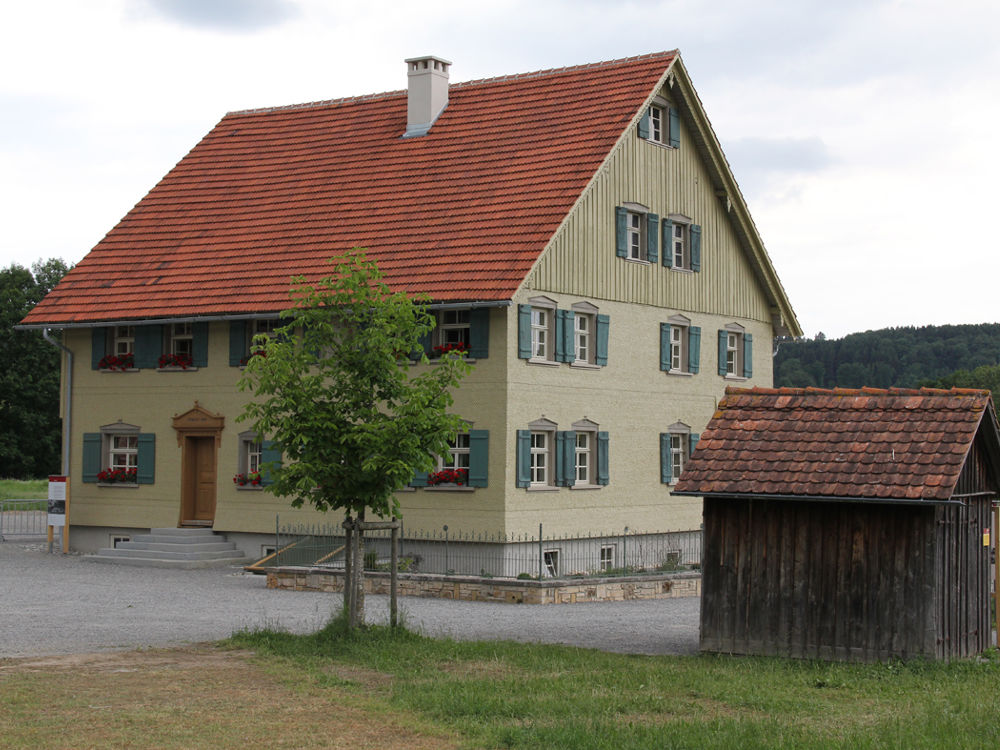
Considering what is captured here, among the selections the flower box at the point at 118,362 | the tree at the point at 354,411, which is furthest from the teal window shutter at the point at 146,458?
the tree at the point at 354,411

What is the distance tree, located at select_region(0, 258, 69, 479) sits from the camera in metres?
70.9

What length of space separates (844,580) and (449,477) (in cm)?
1280

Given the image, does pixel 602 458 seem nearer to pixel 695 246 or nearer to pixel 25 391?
pixel 695 246

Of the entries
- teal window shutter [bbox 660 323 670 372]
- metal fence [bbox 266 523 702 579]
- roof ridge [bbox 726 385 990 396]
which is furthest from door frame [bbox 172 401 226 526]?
roof ridge [bbox 726 385 990 396]

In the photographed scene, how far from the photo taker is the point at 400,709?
1419cm

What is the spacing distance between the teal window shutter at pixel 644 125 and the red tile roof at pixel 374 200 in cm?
85

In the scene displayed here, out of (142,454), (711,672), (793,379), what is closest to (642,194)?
(142,454)

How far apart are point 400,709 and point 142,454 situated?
20.8 metres

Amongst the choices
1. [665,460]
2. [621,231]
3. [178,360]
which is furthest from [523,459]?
[178,360]

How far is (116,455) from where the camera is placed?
34.6 meters

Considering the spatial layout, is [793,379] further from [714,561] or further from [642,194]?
[714,561]

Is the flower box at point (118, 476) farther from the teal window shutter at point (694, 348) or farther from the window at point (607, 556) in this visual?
the teal window shutter at point (694, 348)

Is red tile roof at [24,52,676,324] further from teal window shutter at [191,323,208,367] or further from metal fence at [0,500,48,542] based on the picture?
metal fence at [0,500,48,542]

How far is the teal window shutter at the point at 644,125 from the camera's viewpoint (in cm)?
3291
